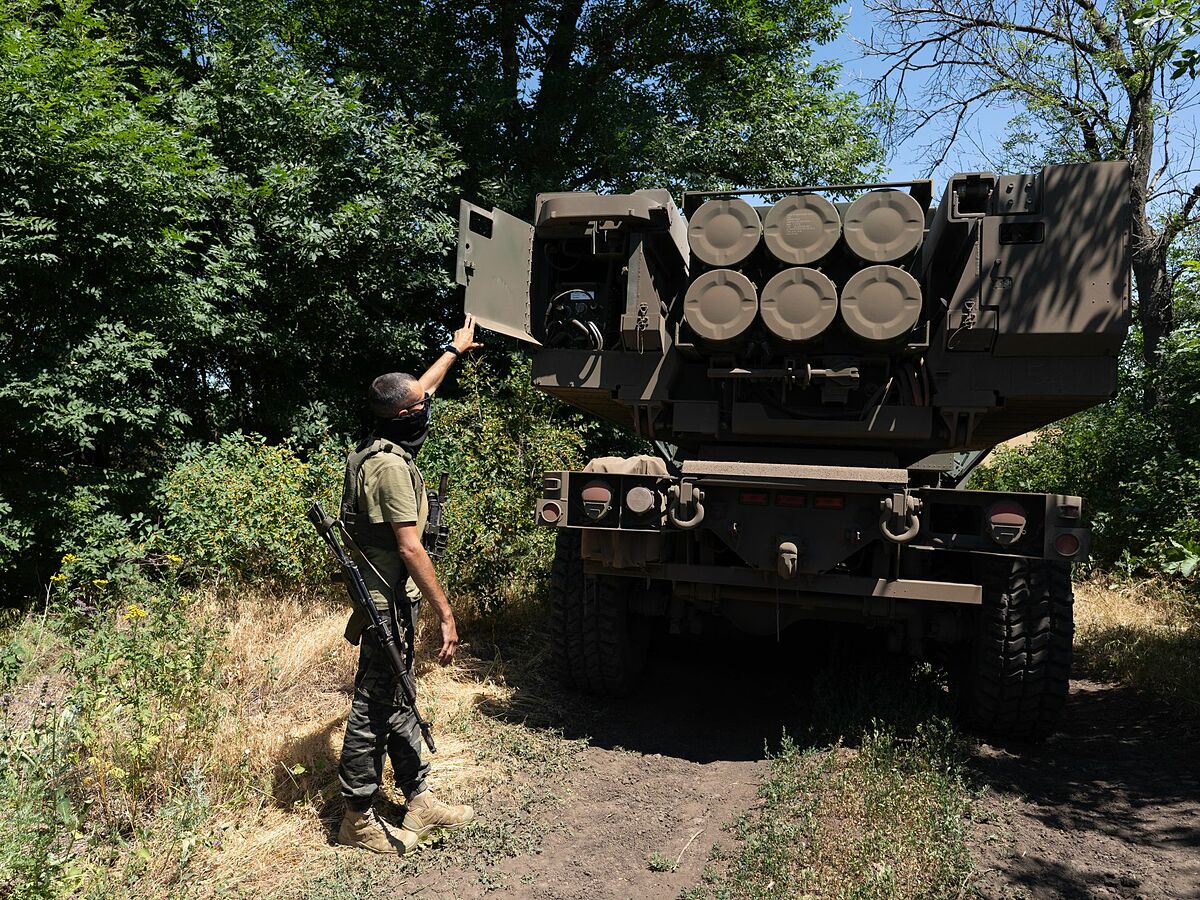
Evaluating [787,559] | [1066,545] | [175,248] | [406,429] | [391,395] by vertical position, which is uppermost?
[175,248]

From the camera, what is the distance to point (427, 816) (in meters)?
3.53

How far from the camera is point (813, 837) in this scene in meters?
3.32

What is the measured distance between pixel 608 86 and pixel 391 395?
9521 millimetres

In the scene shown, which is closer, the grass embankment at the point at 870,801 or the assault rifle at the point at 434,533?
the grass embankment at the point at 870,801

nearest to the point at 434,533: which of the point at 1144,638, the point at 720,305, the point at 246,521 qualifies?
the point at 720,305

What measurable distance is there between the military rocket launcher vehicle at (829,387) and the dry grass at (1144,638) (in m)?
1.66

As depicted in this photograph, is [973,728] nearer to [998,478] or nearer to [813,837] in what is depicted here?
[813,837]

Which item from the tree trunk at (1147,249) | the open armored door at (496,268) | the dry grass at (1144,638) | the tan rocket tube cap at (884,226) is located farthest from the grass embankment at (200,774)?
the tree trunk at (1147,249)

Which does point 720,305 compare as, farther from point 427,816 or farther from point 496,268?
point 427,816

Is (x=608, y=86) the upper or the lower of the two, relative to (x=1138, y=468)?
upper

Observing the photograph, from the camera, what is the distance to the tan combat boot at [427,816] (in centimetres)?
351

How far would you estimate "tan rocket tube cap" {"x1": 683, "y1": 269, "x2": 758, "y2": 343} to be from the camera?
14.4ft

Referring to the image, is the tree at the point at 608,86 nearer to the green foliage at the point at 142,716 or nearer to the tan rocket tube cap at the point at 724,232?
the tan rocket tube cap at the point at 724,232

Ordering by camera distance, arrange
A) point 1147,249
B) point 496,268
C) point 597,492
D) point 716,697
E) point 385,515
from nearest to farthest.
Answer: point 385,515, point 597,492, point 496,268, point 716,697, point 1147,249
